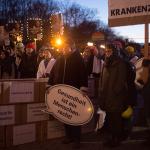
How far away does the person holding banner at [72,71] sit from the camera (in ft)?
30.0

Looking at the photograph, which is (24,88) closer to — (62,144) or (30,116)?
(30,116)

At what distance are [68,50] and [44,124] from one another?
1.62 meters

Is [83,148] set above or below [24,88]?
below

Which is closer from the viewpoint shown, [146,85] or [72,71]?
[146,85]

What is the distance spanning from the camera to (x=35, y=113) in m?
→ 9.65

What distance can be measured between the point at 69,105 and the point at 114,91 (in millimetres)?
963

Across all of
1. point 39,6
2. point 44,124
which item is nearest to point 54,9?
point 39,6

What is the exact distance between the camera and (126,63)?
8898 millimetres

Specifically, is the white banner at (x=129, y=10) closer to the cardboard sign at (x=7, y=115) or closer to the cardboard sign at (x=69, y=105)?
the cardboard sign at (x=69, y=105)

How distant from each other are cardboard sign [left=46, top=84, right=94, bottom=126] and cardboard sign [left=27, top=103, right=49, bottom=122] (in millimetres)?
356

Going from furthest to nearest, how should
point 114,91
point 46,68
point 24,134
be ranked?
point 46,68, point 24,134, point 114,91

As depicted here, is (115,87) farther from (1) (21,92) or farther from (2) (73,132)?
(1) (21,92)

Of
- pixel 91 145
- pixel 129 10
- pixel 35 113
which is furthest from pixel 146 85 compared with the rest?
pixel 35 113

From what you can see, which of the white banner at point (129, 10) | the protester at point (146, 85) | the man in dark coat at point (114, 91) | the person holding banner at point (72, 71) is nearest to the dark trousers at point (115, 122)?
the man in dark coat at point (114, 91)
